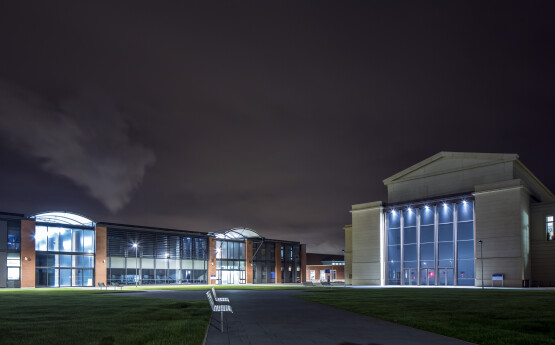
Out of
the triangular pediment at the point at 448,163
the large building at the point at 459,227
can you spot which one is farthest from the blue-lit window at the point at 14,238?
the triangular pediment at the point at 448,163

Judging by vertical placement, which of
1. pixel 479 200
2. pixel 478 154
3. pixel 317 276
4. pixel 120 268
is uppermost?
pixel 478 154

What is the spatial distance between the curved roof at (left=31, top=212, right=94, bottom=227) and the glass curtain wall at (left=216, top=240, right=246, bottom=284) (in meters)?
24.4

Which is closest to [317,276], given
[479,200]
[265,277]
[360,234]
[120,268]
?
[265,277]

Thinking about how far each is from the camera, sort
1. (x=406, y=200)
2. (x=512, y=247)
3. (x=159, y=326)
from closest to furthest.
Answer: (x=159, y=326), (x=512, y=247), (x=406, y=200)

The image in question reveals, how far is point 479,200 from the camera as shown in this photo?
5438 centimetres

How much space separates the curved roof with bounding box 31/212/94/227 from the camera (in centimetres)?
5841

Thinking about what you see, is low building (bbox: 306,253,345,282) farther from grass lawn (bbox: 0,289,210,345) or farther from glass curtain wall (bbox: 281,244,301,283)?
grass lawn (bbox: 0,289,210,345)

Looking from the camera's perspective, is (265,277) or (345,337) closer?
(345,337)

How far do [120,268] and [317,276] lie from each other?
56.0 metres

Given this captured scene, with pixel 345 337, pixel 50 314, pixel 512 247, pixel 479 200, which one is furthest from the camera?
pixel 479 200

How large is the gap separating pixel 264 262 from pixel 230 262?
26.0ft

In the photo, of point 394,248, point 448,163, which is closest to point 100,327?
point 394,248

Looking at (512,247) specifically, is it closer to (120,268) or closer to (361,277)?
(361,277)

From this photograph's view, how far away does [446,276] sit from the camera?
56.9 meters
